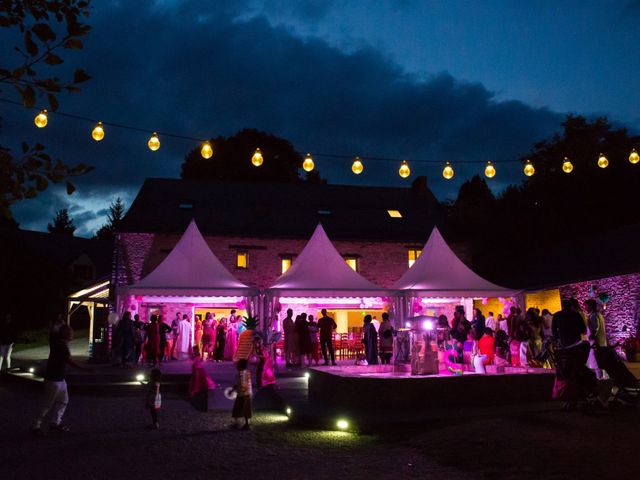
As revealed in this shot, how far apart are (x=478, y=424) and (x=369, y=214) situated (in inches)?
663

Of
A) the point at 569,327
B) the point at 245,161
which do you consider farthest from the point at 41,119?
the point at 245,161

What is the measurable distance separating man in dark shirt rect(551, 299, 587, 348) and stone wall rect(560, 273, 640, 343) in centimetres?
941

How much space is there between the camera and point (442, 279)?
16.4 metres

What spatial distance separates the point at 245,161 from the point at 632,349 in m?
21.8

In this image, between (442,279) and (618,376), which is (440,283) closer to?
(442,279)

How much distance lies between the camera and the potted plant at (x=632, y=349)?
50.0 feet

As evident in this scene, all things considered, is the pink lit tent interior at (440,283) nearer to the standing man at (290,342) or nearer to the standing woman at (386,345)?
the standing woman at (386,345)

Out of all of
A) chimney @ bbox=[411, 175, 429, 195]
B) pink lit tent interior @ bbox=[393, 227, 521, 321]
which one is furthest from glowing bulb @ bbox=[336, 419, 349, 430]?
chimney @ bbox=[411, 175, 429, 195]

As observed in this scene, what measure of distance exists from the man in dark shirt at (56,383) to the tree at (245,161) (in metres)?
24.3

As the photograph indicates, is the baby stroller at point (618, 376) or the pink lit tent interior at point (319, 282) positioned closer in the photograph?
the baby stroller at point (618, 376)

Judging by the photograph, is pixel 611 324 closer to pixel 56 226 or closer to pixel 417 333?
pixel 417 333

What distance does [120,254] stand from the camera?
20375mm

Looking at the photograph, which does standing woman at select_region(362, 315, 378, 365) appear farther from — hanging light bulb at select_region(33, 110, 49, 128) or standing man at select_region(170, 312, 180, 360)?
hanging light bulb at select_region(33, 110, 49, 128)

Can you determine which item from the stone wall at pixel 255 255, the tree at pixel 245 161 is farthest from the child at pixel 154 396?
the tree at pixel 245 161
